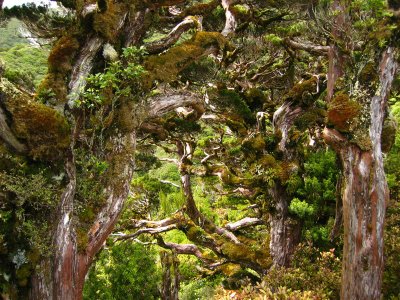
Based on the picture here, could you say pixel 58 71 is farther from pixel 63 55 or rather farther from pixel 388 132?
pixel 388 132

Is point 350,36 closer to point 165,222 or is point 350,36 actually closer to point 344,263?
point 344,263

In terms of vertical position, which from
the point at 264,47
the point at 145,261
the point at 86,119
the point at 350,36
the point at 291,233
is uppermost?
the point at 264,47

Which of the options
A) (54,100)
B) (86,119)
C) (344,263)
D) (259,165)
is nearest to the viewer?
(54,100)

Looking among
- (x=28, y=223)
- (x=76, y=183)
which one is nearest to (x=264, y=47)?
(x=76, y=183)

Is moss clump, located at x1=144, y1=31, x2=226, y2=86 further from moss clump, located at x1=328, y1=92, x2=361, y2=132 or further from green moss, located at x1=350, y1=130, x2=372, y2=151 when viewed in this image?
green moss, located at x1=350, y1=130, x2=372, y2=151

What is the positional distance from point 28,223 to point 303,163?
715 cm

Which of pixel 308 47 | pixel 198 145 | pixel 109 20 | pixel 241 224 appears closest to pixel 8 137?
pixel 109 20

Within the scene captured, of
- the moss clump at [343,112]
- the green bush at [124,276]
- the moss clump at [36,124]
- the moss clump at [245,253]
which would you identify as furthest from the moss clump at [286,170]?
the moss clump at [36,124]

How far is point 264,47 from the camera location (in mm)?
11289

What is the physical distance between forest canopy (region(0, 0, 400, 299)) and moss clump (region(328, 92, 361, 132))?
0.08ft

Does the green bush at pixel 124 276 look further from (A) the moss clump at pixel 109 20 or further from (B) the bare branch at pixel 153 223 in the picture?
(A) the moss clump at pixel 109 20

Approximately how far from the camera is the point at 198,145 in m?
12.5

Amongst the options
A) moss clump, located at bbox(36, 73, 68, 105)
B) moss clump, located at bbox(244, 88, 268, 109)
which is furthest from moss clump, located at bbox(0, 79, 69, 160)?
moss clump, located at bbox(244, 88, 268, 109)

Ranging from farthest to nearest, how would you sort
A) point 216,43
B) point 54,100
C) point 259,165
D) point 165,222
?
1. point 165,222
2. point 259,165
3. point 216,43
4. point 54,100
